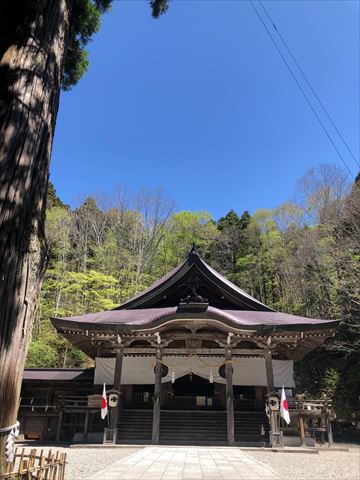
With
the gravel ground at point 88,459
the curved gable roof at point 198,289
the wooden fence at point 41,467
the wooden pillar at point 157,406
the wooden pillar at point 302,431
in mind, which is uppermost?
the curved gable roof at point 198,289

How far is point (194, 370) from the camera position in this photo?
1270 centimetres

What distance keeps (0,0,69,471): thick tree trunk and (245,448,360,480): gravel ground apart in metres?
5.81

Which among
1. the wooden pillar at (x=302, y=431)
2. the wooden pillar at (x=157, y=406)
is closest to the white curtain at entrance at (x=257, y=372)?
the wooden pillar at (x=302, y=431)

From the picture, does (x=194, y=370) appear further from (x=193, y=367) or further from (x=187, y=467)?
(x=187, y=467)

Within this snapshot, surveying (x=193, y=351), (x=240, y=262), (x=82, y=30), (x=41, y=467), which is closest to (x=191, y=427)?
(x=193, y=351)

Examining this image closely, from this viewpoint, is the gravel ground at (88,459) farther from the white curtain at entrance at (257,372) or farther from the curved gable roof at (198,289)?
the curved gable roof at (198,289)

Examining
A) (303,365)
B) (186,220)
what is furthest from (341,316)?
(186,220)

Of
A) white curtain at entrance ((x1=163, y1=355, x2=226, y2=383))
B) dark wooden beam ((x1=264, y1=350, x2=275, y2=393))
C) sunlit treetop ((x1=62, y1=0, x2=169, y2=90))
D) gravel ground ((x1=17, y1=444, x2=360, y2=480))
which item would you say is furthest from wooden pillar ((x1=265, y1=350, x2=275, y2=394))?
sunlit treetop ((x1=62, y1=0, x2=169, y2=90))

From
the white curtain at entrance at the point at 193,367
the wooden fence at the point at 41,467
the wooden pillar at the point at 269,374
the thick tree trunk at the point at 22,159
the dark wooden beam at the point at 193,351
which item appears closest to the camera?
the thick tree trunk at the point at 22,159

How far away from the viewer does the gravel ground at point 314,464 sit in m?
6.50

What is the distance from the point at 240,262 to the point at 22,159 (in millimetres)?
28206

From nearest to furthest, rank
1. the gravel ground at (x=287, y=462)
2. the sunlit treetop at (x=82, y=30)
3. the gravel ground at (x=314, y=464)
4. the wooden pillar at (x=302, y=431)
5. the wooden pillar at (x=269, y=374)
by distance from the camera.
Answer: the sunlit treetop at (x=82, y=30) → the gravel ground at (x=287, y=462) → the gravel ground at (x=314, y=464) → the wooden pillar at (x=302, y=431) → the wooden pillar at (x=269, y=374)

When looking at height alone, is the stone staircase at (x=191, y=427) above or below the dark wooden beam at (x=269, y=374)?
below

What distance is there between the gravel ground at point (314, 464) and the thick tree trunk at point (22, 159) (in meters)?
5.81
